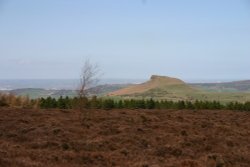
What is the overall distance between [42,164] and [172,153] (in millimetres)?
3800

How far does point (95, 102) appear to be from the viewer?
1107 inches

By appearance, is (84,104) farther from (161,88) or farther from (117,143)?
(161,88)

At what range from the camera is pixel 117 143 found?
13062 mm

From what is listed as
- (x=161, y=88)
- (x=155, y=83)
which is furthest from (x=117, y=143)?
(x=155, y=83)

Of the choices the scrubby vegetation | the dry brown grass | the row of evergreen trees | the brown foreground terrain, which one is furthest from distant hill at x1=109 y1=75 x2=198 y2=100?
the brown foreground terrain

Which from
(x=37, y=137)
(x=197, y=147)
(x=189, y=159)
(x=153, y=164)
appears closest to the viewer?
(x=153, y=164)

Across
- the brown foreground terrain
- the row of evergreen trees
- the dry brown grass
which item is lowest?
the brown foreground terrain

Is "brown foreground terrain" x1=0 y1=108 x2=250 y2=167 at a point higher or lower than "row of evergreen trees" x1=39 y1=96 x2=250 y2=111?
lower

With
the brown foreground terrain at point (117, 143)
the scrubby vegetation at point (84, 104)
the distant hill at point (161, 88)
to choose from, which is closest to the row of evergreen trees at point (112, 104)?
the scrubby vegetation at point (84, 104)

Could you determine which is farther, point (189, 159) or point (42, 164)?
point (189, 159)

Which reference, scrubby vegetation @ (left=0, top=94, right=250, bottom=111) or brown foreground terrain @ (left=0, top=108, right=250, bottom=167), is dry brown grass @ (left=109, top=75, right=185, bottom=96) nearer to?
scrubby vegetation @ (left=0, top=94, right=250, bottom=111)

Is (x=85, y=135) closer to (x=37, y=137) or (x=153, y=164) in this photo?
(x=37, y=137)

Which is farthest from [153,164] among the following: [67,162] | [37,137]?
[37,137]

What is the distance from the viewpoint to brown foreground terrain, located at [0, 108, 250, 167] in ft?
34.2
